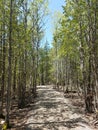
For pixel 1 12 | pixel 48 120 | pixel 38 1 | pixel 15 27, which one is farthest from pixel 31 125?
pixel 38 1

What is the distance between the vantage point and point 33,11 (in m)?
29.0

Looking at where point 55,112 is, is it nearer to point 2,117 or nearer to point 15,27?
point 2,117

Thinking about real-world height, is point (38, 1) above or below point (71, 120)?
above

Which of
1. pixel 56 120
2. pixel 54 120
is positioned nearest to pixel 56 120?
pixel 56 120

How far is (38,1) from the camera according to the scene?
1105 inches

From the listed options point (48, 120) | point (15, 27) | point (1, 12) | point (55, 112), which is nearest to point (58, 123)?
point (48, 120)

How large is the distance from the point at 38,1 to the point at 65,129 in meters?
18.0

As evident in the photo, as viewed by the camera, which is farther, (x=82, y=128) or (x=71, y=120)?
(x=71, y=120)

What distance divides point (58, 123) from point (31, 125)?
1.59 metres

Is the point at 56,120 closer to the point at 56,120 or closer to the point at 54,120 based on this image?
the point at 56,120

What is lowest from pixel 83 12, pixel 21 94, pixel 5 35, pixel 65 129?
pixel 65 129

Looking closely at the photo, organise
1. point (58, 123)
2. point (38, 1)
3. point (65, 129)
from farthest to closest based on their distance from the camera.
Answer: point (38, 1) < point (58, 123) < point (65, 129)

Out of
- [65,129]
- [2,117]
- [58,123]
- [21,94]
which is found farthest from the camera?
[21,94]

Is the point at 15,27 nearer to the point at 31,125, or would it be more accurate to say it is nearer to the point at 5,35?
the point at 5,35
